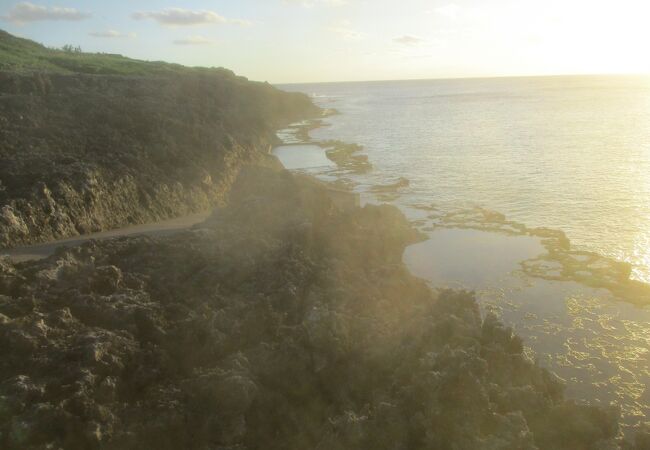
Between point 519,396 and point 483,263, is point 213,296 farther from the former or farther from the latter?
point 483,263

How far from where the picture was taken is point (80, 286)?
14555 millimetres

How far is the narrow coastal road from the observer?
19.8 m

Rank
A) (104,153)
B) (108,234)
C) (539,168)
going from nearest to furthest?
(108,234) < (104,153) < (539,168)

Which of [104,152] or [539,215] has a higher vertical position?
[104,152]

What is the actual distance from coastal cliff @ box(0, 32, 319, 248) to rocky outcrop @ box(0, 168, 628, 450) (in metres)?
7.40

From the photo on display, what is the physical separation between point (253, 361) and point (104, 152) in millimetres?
21005

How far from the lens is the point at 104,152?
28.7m

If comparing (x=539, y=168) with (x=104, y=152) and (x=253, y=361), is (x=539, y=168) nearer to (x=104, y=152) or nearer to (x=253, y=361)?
(x=104, y=152)

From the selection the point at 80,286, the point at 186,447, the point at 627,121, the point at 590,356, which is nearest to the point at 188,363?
the point at 186,447

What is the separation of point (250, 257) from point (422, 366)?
7298 mm

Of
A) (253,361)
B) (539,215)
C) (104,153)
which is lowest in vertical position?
(539,215)

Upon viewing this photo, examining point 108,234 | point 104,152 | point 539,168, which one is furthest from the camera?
point 539,168

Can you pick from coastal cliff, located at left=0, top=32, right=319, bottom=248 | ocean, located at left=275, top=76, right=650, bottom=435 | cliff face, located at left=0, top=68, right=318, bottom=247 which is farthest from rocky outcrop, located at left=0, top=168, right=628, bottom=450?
coastal cliff, located at left=0, top=32, right=319, bottom=248

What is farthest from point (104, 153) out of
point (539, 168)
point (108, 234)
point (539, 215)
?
point (539, 168)
